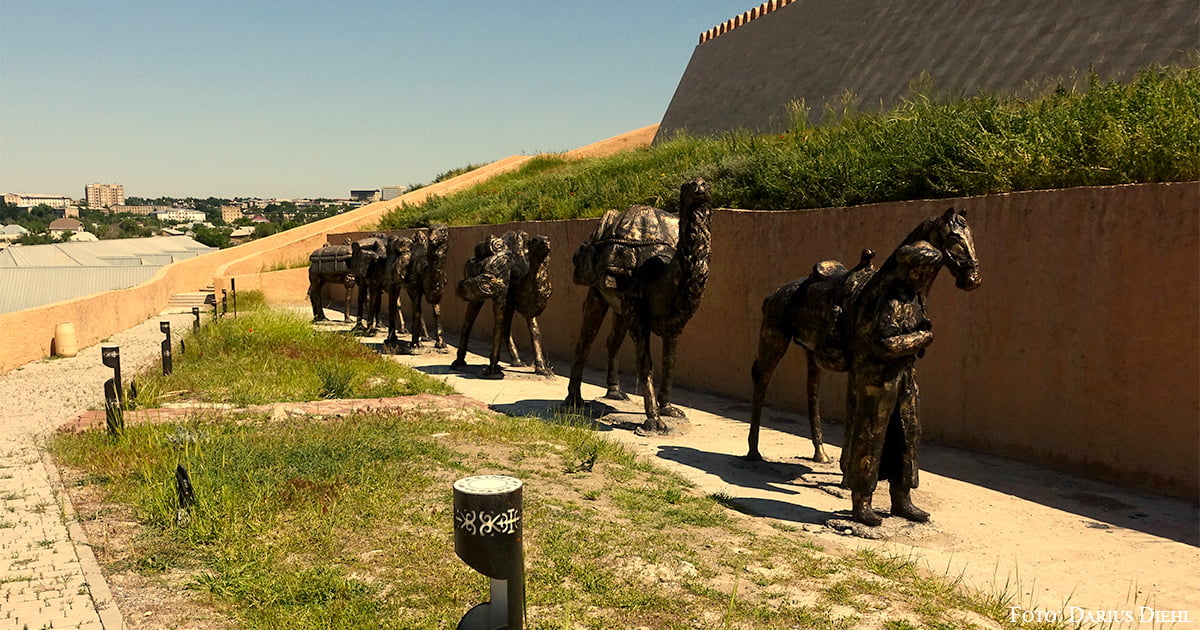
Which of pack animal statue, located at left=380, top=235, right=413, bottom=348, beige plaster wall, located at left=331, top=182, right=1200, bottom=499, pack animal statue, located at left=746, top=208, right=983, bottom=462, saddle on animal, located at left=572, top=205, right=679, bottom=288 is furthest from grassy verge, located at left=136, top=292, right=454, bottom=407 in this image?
beige plaster wall, located at left=331, top=182, right=1200, bottom=499

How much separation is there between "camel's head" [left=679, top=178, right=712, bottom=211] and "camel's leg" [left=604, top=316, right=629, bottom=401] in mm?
1524

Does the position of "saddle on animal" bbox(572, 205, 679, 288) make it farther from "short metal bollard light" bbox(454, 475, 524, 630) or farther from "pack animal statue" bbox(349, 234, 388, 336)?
"pack animal statue" bbox(349, 234, 388, 336)

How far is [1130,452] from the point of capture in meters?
6.03

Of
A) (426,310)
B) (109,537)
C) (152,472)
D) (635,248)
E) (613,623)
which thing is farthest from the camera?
(426,310)

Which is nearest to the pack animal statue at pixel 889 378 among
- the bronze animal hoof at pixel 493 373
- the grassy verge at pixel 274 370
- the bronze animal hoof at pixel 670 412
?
the bronze animal hoof at pixel 670 412

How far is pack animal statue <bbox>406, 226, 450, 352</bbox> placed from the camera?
44.0 ft

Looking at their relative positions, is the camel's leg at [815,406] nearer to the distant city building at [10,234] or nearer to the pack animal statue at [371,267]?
the pack animal statue at [371,267]

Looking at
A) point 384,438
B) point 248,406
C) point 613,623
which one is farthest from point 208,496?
point 248,406

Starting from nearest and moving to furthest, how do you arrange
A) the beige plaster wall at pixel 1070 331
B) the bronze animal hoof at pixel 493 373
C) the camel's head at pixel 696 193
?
the beige plaster wall at pixel 1070 331
the camel's head at pixel 696 193
the bronze animal hoof at pixel 493 373

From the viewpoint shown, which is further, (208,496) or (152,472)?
(152,472)

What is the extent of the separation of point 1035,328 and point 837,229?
2.50 meters

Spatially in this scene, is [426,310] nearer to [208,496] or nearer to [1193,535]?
[208,496]

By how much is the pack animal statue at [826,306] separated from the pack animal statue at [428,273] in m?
7.74

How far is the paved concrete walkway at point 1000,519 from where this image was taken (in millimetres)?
4332
